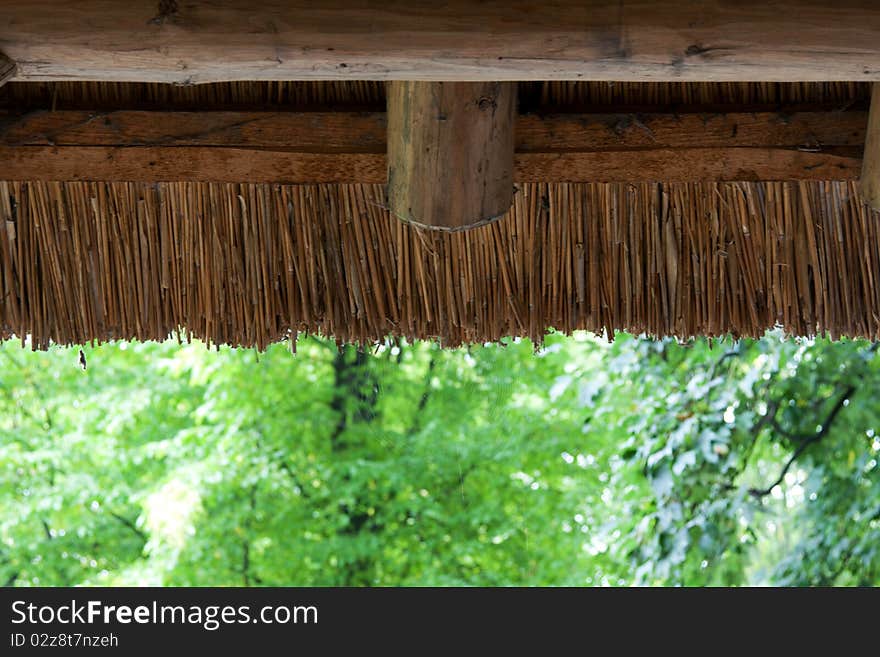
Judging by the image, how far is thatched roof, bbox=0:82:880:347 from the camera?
77.2 inches

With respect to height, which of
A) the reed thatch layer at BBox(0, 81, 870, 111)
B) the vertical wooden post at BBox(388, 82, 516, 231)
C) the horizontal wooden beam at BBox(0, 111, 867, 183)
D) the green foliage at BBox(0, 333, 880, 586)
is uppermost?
the green foliage at BBox(0, 333, 880, 586)

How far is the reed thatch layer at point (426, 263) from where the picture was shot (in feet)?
6.44

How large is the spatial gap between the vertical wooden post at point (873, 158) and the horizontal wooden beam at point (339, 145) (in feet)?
0.36

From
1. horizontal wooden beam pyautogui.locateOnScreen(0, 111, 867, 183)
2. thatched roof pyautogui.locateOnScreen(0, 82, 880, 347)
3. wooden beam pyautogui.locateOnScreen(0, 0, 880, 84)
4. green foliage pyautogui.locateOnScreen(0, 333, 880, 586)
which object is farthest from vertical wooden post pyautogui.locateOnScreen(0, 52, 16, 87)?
green foliage pyautogui.locateOnScreen(0, 333, 880, 586)

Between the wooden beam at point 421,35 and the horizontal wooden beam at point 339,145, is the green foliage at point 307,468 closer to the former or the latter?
the horizontal wooden beam at point 339,145

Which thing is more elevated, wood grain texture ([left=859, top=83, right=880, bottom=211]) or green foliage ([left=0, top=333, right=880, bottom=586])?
green foliage ([left=0, top=333, right=880, bottom=586])

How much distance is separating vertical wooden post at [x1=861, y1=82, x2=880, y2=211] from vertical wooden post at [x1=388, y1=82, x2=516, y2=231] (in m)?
0.57

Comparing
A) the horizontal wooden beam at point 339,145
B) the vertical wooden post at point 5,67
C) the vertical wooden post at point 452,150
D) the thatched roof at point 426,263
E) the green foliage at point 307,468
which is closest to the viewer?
the vertical wooden post at point 5,67

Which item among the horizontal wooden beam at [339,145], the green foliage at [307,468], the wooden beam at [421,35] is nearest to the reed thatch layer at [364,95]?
the horizontal wooden beam at [339,145]

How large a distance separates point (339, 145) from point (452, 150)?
1.18 ft

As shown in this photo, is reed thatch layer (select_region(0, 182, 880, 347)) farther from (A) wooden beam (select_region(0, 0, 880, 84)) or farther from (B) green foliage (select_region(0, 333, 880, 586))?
(B) green foliage (select_region(0, 333, 880, 586))

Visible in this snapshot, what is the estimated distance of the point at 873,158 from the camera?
1642 millimetres

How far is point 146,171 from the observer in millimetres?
1786
